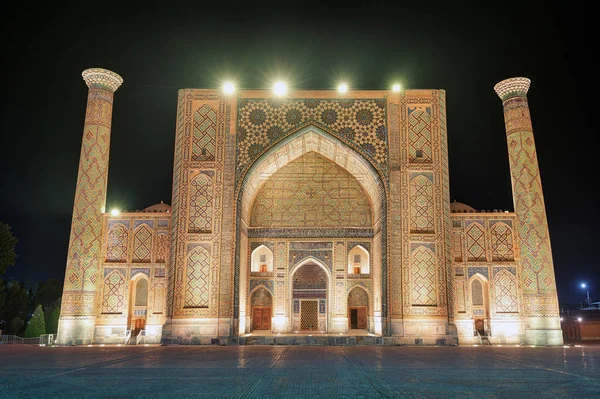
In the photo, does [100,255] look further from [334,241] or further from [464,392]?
[464,392]

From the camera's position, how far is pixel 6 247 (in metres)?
16.9

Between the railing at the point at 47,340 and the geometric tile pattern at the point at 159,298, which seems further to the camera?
the geometric tile pattern at the point at 159,298

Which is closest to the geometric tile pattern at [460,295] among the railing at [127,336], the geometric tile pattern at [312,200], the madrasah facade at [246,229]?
the madrasah facade at [246,229]

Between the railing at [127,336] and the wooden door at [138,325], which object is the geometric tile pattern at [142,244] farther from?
the railing at [127,336]

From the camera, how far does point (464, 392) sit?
4.75 meters

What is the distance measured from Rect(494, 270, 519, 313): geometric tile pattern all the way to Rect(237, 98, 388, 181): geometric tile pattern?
406 cm

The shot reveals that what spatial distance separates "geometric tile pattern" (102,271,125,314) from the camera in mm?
12961

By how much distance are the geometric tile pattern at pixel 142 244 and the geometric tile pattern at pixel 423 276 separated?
673 cm

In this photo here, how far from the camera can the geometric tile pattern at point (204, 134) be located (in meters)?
13.2

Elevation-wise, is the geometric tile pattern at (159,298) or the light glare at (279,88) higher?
the light glare at (279,88)

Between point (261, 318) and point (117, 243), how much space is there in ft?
15.1

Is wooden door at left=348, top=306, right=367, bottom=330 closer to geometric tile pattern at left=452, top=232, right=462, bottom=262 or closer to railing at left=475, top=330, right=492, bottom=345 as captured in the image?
geometric tile pattern at left=452, top=232, right=462, bottom=262

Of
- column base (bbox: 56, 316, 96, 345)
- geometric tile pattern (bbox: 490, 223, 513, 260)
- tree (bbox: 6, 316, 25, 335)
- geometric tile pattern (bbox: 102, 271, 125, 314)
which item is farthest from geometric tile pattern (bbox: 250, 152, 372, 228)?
tree (bbox: 6, 316, 25, 335)

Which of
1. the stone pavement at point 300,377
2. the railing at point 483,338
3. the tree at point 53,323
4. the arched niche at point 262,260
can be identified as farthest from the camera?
the tree at point 53,323
